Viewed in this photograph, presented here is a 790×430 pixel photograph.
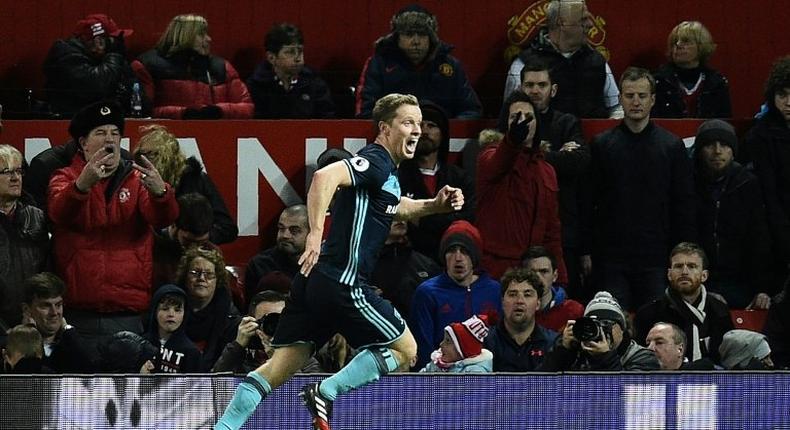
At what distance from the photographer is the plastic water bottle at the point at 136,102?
493 inches

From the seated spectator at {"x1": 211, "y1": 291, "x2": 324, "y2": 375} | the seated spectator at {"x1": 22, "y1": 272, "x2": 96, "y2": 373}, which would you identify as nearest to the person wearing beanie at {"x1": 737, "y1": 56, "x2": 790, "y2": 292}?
the seated spectator at {"x1": 211, "y1": 291, "x2": 324, "y2": 375}

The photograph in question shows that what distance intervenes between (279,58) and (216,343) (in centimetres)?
275

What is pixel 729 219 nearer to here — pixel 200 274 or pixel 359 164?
pixel 200 274

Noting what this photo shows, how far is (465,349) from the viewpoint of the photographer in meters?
10.1

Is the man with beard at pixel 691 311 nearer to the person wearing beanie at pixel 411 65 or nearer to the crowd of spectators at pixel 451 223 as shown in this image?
the crowd of spectators at pixel 451 223

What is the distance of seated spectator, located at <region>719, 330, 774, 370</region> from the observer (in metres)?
10.7

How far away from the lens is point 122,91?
12.5 metres

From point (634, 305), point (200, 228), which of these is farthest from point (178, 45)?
point (634, 305)

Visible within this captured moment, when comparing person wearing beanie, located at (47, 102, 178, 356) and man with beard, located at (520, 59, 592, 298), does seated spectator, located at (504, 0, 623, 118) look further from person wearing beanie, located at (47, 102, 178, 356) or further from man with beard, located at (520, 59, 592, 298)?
person wearing beanie, located at (47, 102, 178, 356)

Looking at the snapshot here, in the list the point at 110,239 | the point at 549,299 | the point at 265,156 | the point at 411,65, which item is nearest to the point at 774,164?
the point at 549,299

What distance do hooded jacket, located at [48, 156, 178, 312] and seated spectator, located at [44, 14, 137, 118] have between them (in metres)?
1.54

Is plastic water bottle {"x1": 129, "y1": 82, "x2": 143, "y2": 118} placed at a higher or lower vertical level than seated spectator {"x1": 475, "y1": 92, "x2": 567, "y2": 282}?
higher

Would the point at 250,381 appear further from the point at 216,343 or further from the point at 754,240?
the point at 754,240

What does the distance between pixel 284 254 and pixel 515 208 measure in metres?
1.56
